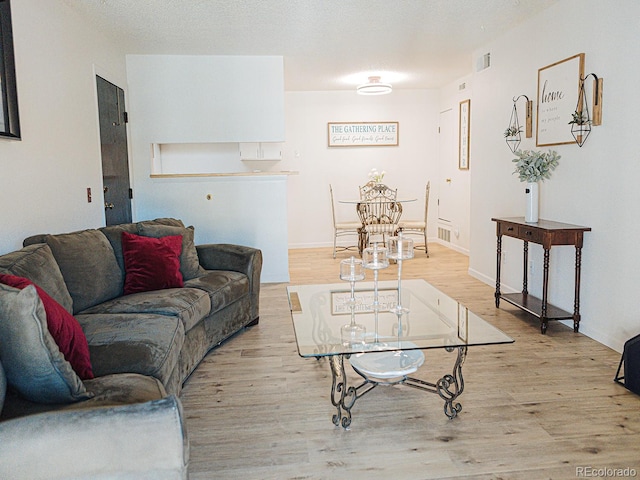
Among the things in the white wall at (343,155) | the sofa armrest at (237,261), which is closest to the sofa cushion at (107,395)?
the sofa armrest at (237,261)

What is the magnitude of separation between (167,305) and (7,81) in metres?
1.51

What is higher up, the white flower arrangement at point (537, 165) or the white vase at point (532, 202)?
the white flower arrangement at point (537, 165)

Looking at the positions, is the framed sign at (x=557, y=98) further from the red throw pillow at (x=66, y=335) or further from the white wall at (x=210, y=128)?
the red throw pillow at (x=66, y=335)

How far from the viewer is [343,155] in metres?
7.64

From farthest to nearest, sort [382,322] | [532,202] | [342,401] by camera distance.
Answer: [532,202], [382,322], [342,401]

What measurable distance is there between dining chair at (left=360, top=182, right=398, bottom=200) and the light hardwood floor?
3843 mm

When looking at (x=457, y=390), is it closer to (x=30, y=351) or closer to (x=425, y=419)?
(x=425, y=419)

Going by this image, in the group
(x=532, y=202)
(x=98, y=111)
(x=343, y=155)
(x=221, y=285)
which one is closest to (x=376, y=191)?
(x=343, y=155)

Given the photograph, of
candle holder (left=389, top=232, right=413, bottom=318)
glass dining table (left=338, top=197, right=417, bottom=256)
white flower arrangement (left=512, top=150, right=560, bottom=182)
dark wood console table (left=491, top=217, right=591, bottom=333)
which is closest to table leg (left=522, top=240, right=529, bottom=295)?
dark wood console table (left=491, top=217, right=591, bottom=333)

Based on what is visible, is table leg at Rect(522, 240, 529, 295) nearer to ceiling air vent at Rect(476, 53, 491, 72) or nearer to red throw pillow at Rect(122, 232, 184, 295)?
ceiling air vent at Rect(476, 53, 491, 72)

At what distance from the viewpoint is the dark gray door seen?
14.3 feet

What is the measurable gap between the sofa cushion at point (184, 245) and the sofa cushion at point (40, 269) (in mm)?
1018

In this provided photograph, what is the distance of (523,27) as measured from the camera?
4223mm

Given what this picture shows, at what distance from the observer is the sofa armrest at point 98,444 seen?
1.27 m
